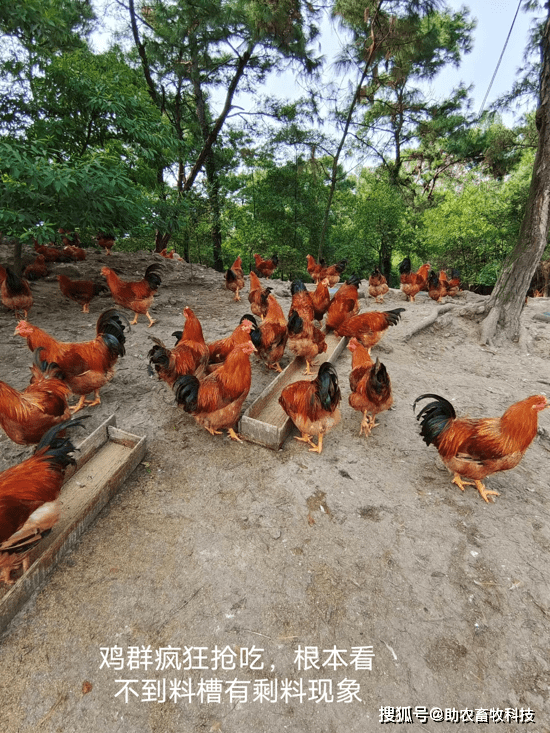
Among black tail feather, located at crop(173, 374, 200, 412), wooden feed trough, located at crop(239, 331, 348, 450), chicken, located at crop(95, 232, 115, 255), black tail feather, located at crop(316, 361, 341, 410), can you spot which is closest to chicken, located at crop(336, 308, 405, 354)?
wooden feed trough, located at crop(239, 331, 348, 450)

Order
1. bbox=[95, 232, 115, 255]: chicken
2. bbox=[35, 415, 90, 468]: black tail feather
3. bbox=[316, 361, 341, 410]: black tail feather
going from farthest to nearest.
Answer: bbox=[95, 232, 115, 255]: chicken, bbox=[316, 361, 341, 410]: black tail feather, bbox=[35, 415, 90, 468]: black tail feather

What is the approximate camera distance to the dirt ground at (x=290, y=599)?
2084 millimetres

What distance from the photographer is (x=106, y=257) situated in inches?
500

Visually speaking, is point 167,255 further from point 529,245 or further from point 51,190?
point 529,245

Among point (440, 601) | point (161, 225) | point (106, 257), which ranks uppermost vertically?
point (161, 225)

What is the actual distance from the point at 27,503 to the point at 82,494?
0.88 metres

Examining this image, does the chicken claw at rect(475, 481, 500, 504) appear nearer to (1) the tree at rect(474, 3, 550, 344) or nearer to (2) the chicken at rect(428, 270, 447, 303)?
(1) the tree at rect(474, 3, 550, 344)

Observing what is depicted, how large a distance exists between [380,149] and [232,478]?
19.1 m

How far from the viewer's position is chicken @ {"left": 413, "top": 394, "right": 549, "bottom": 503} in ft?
10.4

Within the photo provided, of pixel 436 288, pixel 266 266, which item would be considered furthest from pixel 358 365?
pixel 266 266

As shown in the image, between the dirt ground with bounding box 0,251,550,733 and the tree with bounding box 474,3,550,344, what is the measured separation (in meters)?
4.30

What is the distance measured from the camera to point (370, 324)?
6188 mm

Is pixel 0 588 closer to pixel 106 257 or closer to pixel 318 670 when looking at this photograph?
pixel 318 670

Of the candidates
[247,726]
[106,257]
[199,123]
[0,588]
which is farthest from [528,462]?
[199,123]
